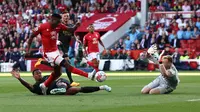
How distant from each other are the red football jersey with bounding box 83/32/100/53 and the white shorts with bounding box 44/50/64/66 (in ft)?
38.5

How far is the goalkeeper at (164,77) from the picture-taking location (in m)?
17.0

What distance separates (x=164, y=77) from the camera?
57.0 feet

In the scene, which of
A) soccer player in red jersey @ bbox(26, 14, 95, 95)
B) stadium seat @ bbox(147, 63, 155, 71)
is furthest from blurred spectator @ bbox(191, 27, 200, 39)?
soccer player in red jersey @ bbox(26, 14, 95, 95)

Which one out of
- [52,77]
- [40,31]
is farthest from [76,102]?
[40,31]

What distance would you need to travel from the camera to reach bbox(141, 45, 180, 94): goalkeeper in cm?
1703

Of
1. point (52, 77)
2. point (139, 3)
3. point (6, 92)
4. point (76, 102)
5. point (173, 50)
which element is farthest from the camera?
point (139, 3)

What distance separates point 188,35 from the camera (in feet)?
127

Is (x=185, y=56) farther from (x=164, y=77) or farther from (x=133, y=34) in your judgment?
(x=164, y=77)

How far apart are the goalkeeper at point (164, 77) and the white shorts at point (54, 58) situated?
2387 mm

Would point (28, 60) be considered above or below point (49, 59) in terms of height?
below

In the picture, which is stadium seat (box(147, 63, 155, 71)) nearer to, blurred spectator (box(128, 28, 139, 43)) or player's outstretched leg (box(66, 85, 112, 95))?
blurred spectator (box(128, 28, 139, 43))

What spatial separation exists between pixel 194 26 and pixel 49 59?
21.8m

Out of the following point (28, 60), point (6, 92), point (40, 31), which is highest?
point (40, 31)

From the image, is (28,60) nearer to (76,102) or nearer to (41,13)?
(41,13)
